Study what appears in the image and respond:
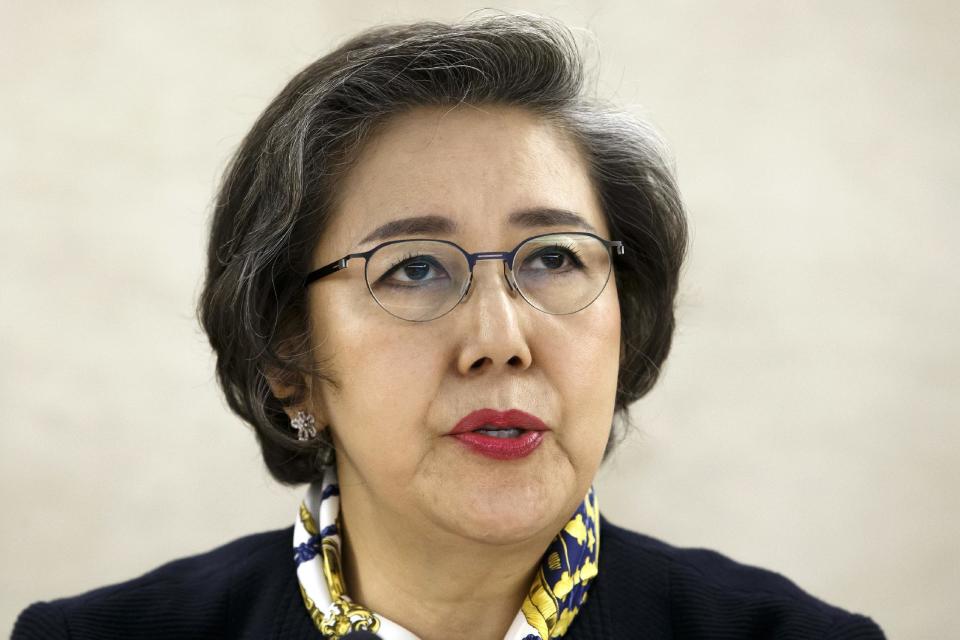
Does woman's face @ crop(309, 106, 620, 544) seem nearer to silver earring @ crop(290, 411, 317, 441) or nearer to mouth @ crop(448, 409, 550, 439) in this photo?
mouth @ crop(448, 409, 550, 439)

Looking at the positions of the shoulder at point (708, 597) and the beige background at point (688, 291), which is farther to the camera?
the beige background at point (688, 291)

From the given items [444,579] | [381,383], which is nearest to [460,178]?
[381,383]

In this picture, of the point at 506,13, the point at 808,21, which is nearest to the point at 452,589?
the point at 506,13

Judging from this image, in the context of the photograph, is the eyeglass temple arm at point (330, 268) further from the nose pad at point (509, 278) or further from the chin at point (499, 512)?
the chin at point (499, 512)

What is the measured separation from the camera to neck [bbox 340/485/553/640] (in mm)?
1777

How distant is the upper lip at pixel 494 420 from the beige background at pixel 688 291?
1365mm

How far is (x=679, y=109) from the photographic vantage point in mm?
2947

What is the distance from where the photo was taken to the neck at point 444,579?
1777 millimetres

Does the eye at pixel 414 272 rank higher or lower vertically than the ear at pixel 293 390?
higher

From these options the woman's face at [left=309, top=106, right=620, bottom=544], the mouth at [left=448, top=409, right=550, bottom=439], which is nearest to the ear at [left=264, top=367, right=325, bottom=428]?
the woman's face at [left=309, top=106, right=620, bottom=544]

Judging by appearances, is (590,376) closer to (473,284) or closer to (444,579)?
(473,284)

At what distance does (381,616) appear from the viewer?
1.85 metres

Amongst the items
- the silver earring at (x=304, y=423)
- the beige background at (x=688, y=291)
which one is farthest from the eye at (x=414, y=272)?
the beige background at (x=688, y=291)

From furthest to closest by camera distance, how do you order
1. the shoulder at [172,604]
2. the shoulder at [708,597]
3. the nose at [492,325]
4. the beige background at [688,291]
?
the beige background at [688,291] < the shoulder at [172,604] < the shoulder at [708,597] < the nose at [492,325]
